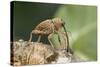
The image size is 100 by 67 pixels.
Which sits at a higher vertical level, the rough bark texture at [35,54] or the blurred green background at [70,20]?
the blurred green background at [70,20]

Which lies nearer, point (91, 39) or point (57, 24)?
point (57, 24)

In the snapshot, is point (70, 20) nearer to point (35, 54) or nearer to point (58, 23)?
point (58, 23)

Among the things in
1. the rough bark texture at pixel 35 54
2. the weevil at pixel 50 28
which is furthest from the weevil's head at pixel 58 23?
the rough bark texture at pixel 35 54

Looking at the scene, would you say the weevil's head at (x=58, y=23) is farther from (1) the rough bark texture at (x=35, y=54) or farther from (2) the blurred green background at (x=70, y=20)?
(1) the rough bark texture at (x=35, y=54)

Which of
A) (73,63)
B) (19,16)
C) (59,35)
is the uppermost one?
(19,16)

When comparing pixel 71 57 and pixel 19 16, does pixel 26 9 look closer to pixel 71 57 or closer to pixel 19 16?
pixel 19 16

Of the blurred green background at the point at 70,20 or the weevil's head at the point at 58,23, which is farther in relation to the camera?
the weevil's head at the point at 58,23

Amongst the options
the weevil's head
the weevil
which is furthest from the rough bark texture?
the weevil's head

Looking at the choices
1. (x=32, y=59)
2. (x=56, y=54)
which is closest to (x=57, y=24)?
(x=56, y=54)
